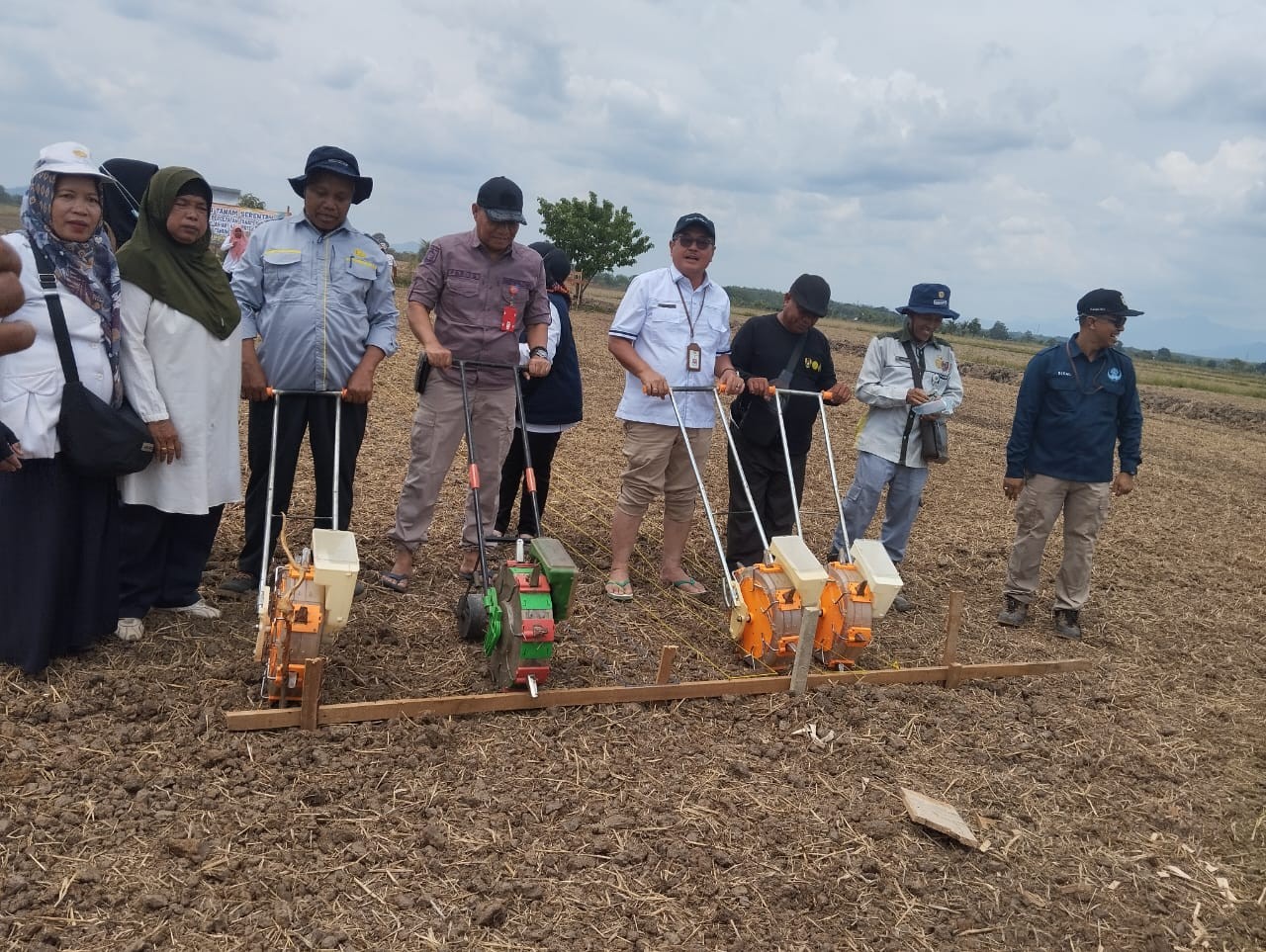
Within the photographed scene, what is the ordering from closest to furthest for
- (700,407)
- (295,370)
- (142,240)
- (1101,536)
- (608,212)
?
(142,240) → (295,370) → (700,407) → (1101,536) → (608,212)

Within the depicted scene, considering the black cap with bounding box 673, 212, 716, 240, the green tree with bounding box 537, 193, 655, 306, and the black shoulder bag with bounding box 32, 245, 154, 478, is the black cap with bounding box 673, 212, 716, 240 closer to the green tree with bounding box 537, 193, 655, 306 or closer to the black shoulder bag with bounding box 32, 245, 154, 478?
the black shoulder bag with bounding box 32, 245, 154, 478

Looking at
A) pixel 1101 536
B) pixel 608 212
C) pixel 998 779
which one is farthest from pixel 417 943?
pixel 608 212

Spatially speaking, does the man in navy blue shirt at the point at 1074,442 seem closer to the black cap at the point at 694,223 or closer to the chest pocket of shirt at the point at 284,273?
the black cap at the point at 694,223

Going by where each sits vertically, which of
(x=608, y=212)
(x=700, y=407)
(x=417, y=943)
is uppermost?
(x=608, y=212)

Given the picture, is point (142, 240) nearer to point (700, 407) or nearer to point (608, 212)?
point (700, 407)

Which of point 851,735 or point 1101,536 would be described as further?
point 1101,536

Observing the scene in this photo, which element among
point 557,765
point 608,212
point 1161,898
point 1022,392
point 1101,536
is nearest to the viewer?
point 1161,898

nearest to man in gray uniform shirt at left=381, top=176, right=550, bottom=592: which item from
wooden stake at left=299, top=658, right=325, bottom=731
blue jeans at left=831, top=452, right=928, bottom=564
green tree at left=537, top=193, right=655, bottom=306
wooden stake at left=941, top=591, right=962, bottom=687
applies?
wooden stake at left=299, top=658, right=325, bottom=731

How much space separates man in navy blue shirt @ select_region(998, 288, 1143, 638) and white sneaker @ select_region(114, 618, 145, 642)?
196 inches

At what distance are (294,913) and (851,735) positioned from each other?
2.41 meters

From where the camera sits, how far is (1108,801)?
396 cm

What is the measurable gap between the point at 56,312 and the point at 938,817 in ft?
12.7

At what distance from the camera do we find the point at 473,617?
14.8ft

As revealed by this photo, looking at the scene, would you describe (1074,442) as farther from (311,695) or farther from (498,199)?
(311,695)
